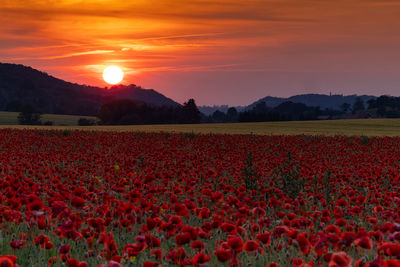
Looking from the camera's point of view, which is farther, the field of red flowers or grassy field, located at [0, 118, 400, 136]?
grassy field, located at [0, 118, 400, 136]

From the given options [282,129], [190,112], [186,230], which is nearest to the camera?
[186,230]

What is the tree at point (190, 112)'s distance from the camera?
4023 inches

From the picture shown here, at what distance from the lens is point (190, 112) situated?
103 metres

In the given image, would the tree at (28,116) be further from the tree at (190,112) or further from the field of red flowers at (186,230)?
the field of red flowers at (186,230)

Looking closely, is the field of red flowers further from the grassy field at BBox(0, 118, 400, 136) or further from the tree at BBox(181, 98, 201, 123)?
the tree at BBox(181, 98, 201, 123)

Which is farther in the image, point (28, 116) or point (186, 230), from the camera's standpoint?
point (28, 116)

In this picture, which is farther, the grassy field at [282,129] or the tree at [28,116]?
the tree at [28,116]

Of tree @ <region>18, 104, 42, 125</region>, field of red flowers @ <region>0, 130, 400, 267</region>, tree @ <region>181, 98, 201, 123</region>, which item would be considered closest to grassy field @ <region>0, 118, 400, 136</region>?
field of red flowers @ <region>0, 130, 400, 267</region>

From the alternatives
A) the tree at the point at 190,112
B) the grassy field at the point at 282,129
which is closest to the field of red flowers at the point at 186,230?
the grassy field at the point at 282,129

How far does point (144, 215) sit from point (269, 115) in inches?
4018

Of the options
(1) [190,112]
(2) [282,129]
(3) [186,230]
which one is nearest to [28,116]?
(1) [190,112]

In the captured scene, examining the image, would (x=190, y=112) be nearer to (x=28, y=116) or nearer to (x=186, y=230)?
(x=28, y=116)

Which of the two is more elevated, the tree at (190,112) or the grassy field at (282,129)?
the tree at (190,112)

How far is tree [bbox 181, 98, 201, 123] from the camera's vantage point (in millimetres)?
102188
